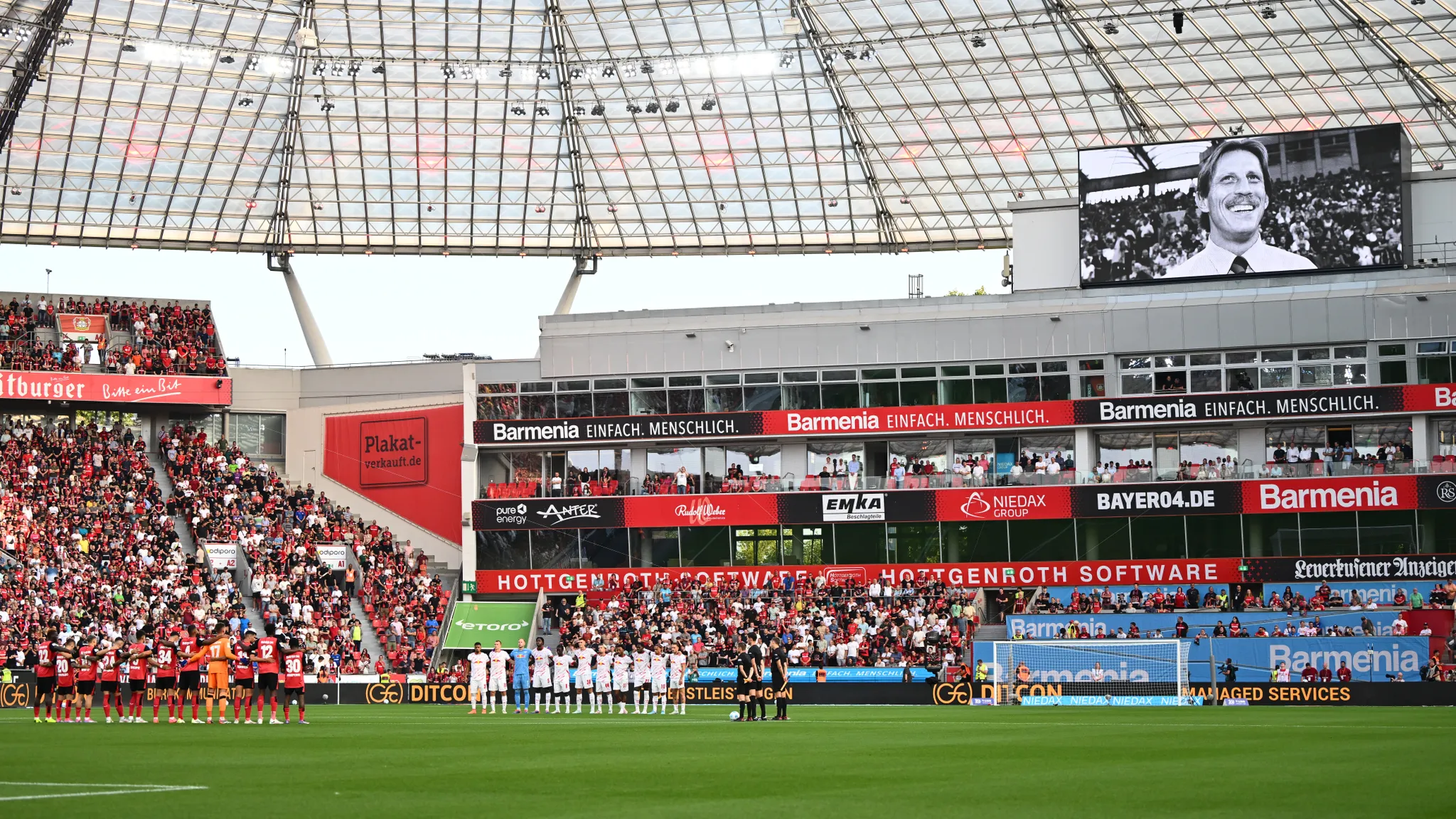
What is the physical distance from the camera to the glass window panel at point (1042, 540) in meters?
56.0

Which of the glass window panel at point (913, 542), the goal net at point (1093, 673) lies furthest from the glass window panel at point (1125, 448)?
the goal net at point (1093, 673)

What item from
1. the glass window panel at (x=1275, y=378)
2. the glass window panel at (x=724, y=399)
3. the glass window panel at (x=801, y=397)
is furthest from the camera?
the glass window panel at (x=724, y=399)

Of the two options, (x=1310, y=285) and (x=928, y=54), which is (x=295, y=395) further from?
(x=1310, y=285)

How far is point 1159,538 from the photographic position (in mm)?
55250

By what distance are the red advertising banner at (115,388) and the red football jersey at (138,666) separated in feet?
111

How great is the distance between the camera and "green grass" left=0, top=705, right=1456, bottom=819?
13.1m

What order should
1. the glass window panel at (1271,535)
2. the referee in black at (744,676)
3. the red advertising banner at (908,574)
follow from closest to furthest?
1. the referee in black at (744,676)
2. the glass window panel at (1271,535)
3. the red advertising banner at (908,574)

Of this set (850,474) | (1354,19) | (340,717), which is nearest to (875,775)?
(340,717)

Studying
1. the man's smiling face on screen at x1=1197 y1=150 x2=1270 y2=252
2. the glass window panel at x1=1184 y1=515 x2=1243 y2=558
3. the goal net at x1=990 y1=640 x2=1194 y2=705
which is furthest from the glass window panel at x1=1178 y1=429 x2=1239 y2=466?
the goal net at x1=990 y1=640 x2=1194 y2=705

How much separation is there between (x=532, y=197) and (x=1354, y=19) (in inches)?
1324

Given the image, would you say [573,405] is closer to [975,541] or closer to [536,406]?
[536,406]

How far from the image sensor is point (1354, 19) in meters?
54.8

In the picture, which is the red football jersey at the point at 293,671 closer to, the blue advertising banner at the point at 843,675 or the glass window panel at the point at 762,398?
the blue advertising banner at the point at 843,675

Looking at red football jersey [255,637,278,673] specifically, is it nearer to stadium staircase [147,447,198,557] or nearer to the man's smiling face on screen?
stadium staircase [147,447,198,557]
